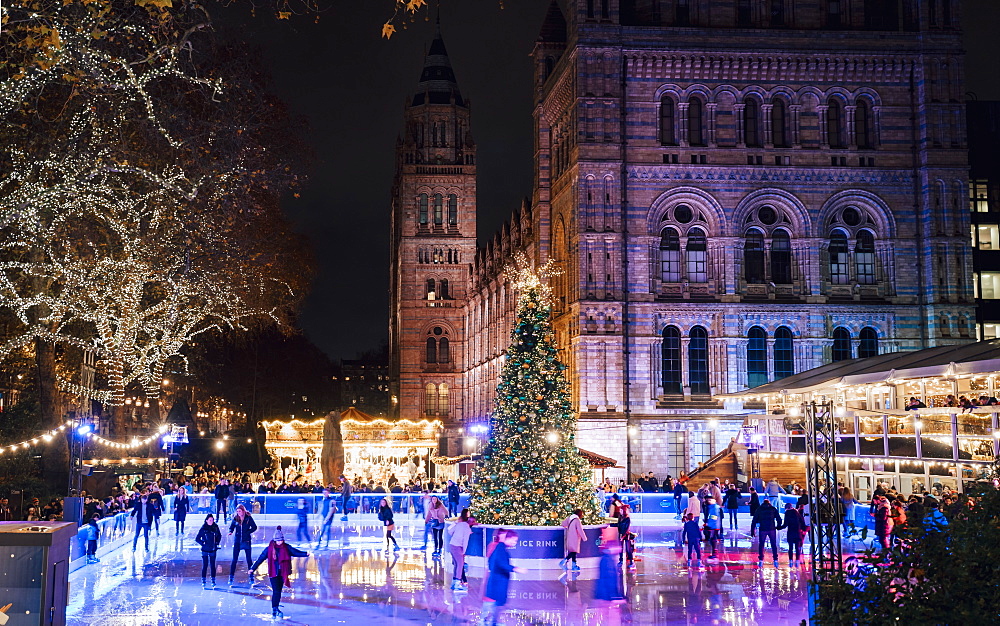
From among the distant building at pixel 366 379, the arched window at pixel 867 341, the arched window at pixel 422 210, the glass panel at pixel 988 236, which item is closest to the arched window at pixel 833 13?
the arched window at pixel 867 341

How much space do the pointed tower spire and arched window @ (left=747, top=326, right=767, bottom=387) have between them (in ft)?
157

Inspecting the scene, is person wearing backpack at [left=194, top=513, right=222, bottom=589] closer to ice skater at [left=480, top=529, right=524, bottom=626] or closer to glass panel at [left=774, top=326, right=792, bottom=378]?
ice skater at [left=480, top=529, right=524, bottom=626]

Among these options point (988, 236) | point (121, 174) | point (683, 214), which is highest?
point (988, 236)

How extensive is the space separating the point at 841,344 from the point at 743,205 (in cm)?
655

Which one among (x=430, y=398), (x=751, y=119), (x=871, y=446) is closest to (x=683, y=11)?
(x=751, y=119)

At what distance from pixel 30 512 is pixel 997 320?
163 ft

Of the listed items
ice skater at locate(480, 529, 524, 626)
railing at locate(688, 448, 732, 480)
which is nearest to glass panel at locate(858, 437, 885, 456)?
railing at locate(688, 448, 732, 480)

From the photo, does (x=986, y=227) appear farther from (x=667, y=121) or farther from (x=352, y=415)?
(x=352, y=415)

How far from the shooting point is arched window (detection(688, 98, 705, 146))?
41.8 meters

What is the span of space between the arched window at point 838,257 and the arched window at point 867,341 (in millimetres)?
2037

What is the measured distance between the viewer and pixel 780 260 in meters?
41.7

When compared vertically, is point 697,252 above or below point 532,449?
above

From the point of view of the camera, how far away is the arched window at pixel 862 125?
42.0 metres

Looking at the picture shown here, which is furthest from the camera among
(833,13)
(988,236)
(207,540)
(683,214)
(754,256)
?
(988,236)
